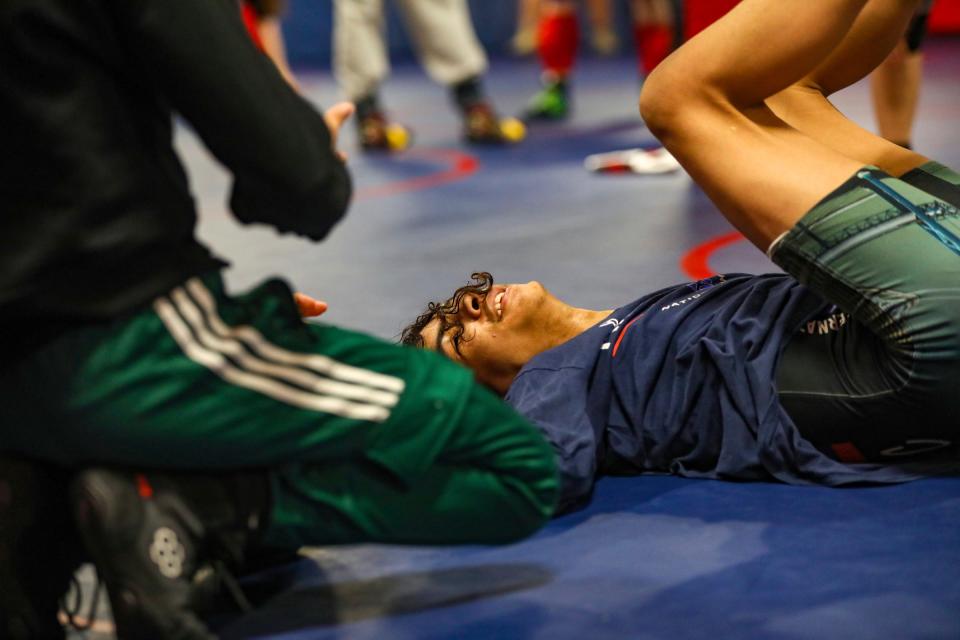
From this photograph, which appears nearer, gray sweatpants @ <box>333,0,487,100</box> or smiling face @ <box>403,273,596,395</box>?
smiling face @ <box>403,273,596,395</box>

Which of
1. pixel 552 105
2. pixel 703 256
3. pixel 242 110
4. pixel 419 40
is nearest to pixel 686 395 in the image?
pixel 242 110

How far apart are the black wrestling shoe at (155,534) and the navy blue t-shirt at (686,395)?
1.83ft

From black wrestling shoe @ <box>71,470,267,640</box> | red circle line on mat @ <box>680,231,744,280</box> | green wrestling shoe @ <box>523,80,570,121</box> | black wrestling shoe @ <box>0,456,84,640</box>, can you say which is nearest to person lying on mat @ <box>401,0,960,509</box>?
black wrestling shoe @ <box>71,470,267,640</box>

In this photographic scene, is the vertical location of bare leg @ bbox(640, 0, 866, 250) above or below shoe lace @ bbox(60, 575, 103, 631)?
above

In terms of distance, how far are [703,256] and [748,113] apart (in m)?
1.35

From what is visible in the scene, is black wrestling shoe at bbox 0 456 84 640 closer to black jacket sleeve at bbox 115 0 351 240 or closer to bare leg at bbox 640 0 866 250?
black jacket sleeve at bbox 115 0 351 240

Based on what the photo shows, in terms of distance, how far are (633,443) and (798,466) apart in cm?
25

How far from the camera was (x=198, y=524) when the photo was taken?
1390 mm

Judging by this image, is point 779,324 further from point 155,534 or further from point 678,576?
point 155,534

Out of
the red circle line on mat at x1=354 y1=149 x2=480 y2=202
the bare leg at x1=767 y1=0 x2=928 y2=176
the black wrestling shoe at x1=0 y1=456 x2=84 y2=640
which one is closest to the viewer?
the black wrestling shoe at x1=0 y1=456 x2=84 y2=640

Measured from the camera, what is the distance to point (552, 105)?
238 inches

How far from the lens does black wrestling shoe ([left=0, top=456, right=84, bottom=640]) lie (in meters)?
1.42

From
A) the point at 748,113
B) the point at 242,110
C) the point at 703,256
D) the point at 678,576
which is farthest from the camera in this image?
the point at 703,256

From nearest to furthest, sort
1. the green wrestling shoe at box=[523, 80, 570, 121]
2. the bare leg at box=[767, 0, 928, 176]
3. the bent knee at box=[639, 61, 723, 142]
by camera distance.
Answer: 1. the bent knee at box=[639, 61, 723, 142]
2. the bare leg at box=[767, 0, 928, 176]
3. the green wrestling shoe at box=[523, 80, 570, 121]
